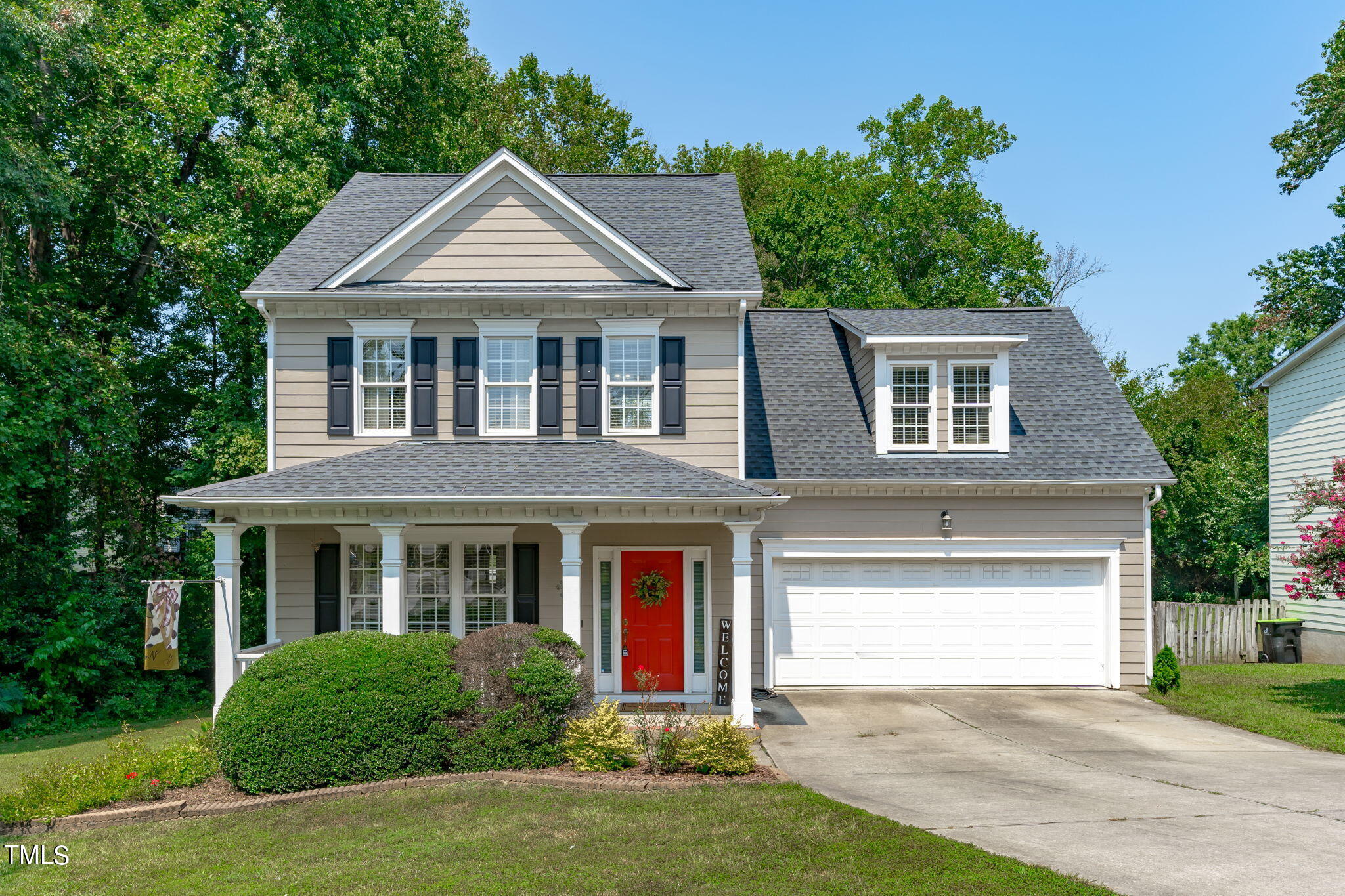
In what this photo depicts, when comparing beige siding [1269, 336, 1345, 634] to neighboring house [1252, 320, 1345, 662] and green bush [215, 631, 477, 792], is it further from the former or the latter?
green bush [215, 631, 477, 792]

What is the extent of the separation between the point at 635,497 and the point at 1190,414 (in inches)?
988

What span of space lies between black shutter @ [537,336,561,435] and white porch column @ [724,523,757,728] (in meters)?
3.79

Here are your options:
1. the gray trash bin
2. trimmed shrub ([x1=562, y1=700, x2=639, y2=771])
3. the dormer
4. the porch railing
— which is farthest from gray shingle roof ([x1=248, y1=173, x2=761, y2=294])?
the gray trash bin

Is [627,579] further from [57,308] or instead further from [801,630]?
[57,308]

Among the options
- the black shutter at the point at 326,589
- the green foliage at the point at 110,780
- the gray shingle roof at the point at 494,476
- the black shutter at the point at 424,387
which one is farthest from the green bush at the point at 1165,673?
the green foliage at the point at 110,780

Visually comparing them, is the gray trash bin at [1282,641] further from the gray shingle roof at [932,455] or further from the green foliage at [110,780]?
the green foliage at [110,780]

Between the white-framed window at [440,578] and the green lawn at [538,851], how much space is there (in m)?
5.03

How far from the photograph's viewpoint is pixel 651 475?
13.0m

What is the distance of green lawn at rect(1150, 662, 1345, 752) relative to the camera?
41.7ft

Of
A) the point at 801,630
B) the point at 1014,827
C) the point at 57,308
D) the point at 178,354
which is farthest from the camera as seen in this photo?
the point at 178,354

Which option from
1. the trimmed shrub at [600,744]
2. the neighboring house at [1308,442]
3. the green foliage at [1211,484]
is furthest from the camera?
the green foliage at [1211,484]

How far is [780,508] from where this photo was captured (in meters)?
15.3

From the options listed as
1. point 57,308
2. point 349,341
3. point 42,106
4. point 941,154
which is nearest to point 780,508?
point 349,341

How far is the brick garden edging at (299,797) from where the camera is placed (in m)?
8.84
